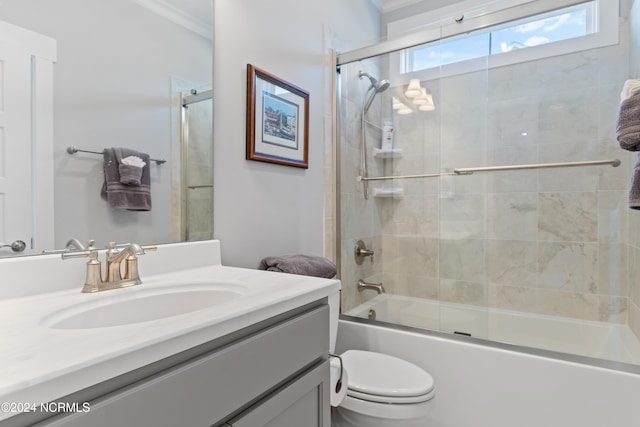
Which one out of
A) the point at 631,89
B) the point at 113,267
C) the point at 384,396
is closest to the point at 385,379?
the point at 384,396

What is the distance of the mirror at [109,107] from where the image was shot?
0.86 m

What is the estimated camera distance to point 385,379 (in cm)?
134

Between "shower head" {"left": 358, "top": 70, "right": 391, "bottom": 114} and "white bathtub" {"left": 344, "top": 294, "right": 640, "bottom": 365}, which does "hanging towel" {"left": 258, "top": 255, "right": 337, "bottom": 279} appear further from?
"shower head" {"left": 358, "top": 70, "right": 391, "bottom": 114}

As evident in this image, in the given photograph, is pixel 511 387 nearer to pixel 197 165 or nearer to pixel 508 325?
pixel 508 325

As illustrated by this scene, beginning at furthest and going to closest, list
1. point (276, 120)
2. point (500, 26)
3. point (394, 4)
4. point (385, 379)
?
point (394, 4) → point (500, 26) → point (276, 120) → point (385, 379)

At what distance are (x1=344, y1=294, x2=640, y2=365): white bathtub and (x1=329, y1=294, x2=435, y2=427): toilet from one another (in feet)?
1.70

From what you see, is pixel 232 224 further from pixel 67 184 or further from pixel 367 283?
pixel 367 283

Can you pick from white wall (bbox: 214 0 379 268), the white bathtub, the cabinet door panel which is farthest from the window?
the cabinet door panel

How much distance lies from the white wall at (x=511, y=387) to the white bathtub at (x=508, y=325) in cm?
25

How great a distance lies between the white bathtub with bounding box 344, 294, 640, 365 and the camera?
1.85m

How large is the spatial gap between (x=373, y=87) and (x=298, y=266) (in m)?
1.39

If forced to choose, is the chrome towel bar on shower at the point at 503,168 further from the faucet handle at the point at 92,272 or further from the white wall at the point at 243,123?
the faucet handle at the point at 92,272

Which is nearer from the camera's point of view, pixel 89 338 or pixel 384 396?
pixel 89 338

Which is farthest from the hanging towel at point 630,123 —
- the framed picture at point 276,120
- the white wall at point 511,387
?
the framed picture at point 276,120
